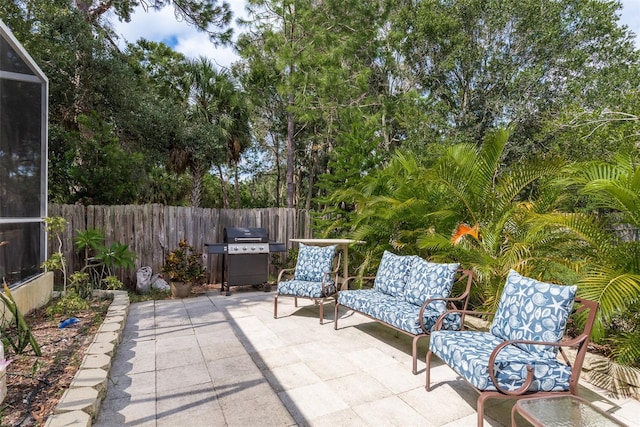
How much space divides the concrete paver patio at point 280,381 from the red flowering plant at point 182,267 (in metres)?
1.38

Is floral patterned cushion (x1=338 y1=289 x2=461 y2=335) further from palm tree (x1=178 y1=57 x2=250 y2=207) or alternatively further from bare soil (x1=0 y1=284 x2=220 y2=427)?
palm tree (x1=178 y1=57 x2=250 y2=207)

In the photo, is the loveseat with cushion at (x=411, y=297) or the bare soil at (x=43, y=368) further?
the loveseat with cushion at (x=411, y=297)

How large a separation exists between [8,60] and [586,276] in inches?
230

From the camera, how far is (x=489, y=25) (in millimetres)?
11273

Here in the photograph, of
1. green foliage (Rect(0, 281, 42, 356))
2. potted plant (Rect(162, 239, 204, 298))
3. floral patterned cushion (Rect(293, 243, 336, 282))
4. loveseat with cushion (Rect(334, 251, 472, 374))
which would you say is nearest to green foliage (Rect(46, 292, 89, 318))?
green foliage (Rect(0, 281, 42, 356))

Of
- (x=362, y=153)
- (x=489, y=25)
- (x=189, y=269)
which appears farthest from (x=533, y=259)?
(x=489, y=25)

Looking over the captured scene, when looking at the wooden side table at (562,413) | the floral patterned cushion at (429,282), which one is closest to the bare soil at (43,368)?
the wooden side table at (562,413)

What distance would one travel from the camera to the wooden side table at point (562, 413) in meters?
1.59

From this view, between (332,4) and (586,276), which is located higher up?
(332,4)

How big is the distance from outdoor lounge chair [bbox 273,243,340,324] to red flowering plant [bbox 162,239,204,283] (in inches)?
71.5

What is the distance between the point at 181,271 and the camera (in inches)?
221

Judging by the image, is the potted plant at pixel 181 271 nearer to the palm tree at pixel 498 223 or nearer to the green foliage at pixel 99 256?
the green foliage at pixel 99 256

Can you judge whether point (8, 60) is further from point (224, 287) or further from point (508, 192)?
point (508, 192)

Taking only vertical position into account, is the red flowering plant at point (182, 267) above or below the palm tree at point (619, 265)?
below
